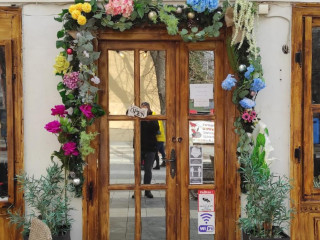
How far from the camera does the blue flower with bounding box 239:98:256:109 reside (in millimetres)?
4480

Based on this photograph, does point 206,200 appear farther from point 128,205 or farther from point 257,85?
point 257,85

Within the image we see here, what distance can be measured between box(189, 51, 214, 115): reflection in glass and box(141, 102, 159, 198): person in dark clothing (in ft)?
1.48

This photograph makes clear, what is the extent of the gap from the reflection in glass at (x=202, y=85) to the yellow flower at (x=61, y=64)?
1.33m

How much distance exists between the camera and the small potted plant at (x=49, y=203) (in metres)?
4.31

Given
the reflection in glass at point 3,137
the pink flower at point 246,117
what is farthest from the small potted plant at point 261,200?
the reflection in glass at point 3,137

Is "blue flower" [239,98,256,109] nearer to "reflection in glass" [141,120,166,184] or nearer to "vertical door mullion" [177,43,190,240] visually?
"vertical door mullion" [177,43,190,240]

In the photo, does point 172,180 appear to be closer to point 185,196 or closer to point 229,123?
point 185,196

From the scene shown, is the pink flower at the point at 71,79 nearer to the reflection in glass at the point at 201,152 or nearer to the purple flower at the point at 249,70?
the reflection in glass at the point at 201,152

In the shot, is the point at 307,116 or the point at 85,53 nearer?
the point at 85,53

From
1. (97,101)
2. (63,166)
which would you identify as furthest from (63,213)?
(97,101)

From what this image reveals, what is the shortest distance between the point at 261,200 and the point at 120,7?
229 cm

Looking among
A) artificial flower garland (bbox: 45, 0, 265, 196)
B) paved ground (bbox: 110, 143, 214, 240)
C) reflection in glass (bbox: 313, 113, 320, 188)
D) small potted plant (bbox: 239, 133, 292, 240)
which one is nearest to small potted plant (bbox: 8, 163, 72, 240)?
artificial flower garland (bbox: 45, 0, 265, 196)

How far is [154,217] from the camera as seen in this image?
16.1 ft

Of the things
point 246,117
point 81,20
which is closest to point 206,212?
point 246,117
